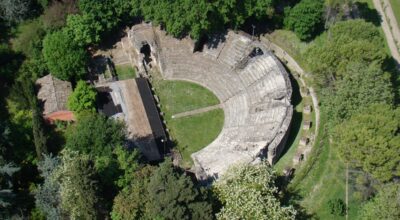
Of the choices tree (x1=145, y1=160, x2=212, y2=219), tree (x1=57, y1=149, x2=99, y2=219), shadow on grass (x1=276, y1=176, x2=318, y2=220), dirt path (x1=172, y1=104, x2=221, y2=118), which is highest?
dirt path (x1=172, y1=104, x2=221, y2=118)

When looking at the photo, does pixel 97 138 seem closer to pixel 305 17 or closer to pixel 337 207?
pixel 337 207

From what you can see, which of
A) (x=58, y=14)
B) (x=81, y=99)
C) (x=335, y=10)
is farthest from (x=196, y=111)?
(x=335, y=10)

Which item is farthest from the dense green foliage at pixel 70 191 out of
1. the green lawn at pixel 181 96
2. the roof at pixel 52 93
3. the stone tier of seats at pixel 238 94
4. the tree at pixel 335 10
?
the tree at pixel 335 10

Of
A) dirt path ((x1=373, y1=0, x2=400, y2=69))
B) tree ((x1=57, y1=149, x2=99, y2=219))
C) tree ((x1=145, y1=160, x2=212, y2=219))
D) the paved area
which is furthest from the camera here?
dirt path ((x1=373, y1=0, x2=400, y2=69))

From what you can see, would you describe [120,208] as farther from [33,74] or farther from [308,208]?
[33,74]

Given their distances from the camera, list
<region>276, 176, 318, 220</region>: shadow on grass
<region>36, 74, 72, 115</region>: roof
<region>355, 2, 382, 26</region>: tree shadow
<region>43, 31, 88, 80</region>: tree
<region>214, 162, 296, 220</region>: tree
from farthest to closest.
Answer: <region>355, 2, 382, 26</region>: tree shadow
<region>43, 31, 88, 80</region>: tree
<region>36, 74, 72, 115</region>: roof
<region>276, 176, 318, 220</region>: shadow on grass
<region>214, 162, 296, 220</region>: tree

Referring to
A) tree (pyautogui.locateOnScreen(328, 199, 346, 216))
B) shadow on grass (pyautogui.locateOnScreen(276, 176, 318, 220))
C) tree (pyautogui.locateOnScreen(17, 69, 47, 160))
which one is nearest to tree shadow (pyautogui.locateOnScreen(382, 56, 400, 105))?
tree (pyautogui.locateOnScreen(328, 199, 346, 216))

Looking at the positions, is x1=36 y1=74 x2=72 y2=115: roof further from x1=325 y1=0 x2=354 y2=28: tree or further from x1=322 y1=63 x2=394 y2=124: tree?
x1=325 y1=0 x2=354 y2=28: tree
